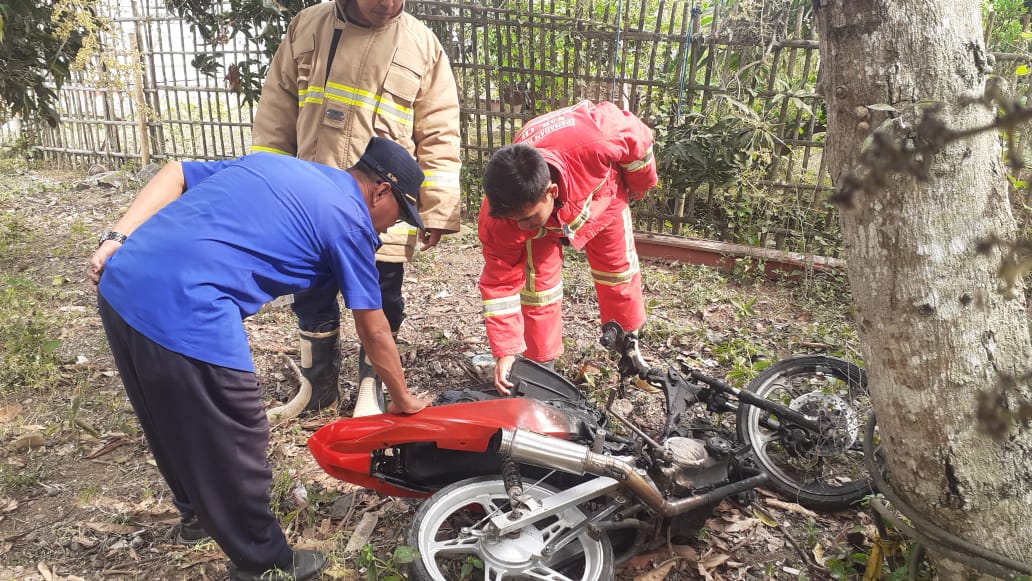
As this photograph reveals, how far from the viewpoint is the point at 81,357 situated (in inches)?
160

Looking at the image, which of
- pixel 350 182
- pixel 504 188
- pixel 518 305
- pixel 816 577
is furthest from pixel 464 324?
pixel 816 577

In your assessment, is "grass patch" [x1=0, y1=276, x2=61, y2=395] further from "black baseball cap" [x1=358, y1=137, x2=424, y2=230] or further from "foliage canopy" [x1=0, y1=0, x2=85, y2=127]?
"black baseball cap" [x1=358, y1=137, x2=424, y2=230]

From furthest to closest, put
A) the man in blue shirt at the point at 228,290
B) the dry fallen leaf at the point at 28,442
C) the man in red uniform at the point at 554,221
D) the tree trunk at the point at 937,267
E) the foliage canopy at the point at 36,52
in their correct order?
the foliage canopy at the point at 36,52, the dry fallen leaf at the point at 28,442, the man in red uniform at the point at 554,221, the man in blue shirt at the point at 228,290, the tree trunk at the point at 937,267

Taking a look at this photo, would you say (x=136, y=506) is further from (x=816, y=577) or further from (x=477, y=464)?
(x=816, y=577)

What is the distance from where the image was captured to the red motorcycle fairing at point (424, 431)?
2230 mm

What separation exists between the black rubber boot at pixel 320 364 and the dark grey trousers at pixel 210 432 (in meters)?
1.22

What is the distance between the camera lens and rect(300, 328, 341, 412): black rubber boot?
3395 millimetres

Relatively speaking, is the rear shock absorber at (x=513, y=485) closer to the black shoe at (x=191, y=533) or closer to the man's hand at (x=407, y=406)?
the man's hand at (x=407, y=406)

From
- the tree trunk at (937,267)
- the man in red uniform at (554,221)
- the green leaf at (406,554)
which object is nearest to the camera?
the tree trunk at (937,267)

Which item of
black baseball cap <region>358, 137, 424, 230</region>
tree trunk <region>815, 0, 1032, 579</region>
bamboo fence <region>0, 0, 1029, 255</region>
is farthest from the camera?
bamboo fence <region>0, 0, 1029, 255</region>

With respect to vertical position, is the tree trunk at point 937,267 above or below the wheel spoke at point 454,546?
above

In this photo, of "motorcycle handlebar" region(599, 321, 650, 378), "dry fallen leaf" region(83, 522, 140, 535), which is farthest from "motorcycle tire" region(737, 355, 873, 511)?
"dry fallen leaf" region(83, 522, 140, 535)

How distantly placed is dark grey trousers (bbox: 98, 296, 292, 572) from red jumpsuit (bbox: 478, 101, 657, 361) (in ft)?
4.33

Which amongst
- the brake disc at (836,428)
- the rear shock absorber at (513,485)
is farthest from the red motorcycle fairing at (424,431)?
the brake disc at (836,428)
